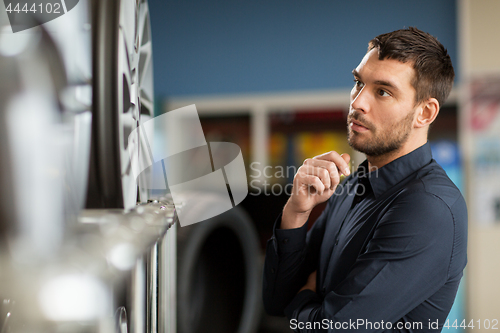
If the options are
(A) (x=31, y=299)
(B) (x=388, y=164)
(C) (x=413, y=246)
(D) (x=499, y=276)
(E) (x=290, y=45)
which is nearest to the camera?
(A) (x=31, y=299)

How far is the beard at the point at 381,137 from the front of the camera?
58 centimetres

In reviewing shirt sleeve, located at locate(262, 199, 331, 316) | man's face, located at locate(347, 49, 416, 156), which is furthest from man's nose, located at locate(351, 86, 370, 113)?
shirt sleeve, located at locate(262, 199, 331, 316)

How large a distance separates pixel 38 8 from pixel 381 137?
0.47m

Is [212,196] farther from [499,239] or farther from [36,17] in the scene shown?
[499,239]

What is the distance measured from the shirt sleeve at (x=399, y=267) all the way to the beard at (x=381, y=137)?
102mm

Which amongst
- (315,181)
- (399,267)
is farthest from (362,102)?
(399,267)

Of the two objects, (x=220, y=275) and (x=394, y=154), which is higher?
(x=394, y=154)

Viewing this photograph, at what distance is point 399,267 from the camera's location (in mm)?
501

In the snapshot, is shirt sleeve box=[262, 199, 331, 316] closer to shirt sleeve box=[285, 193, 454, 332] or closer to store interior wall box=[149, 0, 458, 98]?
shirt sleeve box=[285, 193, 454, 332]

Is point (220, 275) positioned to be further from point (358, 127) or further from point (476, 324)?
point (476, 324)

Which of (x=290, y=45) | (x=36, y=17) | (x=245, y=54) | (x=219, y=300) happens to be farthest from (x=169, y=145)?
(x=36, y=17)

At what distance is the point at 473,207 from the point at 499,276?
0.31 meters

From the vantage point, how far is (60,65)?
0.23m

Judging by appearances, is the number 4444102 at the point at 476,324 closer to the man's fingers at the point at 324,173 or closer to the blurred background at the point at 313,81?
the blurred background at the point at 313,81
